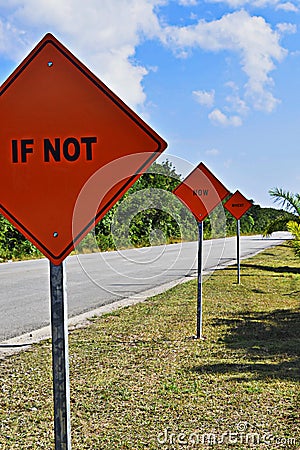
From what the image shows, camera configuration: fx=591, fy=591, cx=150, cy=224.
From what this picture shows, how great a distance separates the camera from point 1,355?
6.91m

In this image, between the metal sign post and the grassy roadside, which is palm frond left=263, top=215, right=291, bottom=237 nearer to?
the metal sign post

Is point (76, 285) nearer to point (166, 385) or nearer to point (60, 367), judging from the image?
point (166, 385)

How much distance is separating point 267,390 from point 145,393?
3.67 ft

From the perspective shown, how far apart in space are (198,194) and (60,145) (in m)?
4.84

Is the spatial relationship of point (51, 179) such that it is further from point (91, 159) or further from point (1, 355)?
point (1, 355)

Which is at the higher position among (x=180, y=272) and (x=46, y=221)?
(x=46, y=221)

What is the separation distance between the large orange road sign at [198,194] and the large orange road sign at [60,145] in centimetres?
452

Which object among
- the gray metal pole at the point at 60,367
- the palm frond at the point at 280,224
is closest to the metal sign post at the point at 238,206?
the palm frond at the point at 280,224

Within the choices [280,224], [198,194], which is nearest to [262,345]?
[198,194]

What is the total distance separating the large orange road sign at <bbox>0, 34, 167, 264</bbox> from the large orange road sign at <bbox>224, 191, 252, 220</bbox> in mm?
12132

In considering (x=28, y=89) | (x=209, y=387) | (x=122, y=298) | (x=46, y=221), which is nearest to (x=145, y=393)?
(x=209, y=387)

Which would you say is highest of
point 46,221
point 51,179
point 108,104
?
point 108,104

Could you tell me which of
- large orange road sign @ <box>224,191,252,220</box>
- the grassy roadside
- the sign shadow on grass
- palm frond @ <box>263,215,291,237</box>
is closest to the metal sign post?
large orange road sign @ <box>224,191,252,220</box>

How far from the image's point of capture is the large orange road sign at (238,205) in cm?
1450
